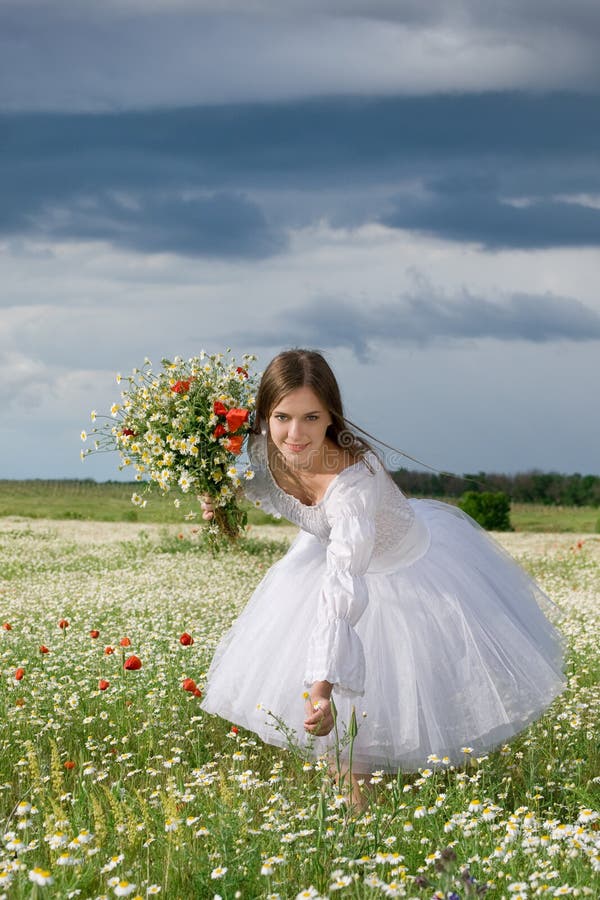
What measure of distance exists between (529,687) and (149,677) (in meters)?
2.81

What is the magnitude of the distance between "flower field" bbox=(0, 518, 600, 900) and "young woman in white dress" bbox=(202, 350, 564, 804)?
9.8 inches

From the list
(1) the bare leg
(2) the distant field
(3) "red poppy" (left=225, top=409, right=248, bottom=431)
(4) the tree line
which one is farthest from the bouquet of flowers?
(4) the tree line

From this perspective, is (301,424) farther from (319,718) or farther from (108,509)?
(108,509)

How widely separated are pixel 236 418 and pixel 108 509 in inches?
1128

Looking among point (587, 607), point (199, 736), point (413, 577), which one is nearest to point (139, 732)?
point (199, 736)

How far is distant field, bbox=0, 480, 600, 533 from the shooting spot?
1137 inches

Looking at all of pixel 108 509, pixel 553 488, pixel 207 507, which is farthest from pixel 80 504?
pixel 207 507

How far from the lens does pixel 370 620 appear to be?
5.12 m

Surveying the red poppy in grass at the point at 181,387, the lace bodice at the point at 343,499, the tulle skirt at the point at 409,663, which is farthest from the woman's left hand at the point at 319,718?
the red poppy in grass at the point at 181,387

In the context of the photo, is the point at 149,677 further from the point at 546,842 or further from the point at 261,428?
the point at 546,842

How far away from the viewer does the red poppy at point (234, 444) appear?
17.5 feet

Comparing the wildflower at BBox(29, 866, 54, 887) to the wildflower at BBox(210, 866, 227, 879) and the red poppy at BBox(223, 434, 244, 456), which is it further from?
the red poppy at BBox(223, 434, 244, 456)

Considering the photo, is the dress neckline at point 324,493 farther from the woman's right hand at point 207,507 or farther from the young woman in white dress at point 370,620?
the woman's right hand at point 207,507

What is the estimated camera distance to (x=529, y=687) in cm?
519
